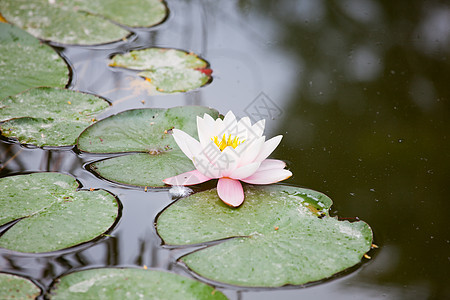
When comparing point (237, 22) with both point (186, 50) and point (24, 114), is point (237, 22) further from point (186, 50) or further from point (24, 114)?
point (24, 114)

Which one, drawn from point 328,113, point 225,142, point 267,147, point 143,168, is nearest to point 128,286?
point 143,168

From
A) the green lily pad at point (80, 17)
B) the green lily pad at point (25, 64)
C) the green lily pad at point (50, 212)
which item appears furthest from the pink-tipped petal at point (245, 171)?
the green lily pad at point (80, 17)

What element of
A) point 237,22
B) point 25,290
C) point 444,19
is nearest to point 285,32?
point 237,22

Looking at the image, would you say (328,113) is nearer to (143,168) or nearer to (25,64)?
(143,168)

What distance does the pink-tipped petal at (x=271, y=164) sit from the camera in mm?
1938

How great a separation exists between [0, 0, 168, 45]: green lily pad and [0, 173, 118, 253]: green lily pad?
1.27m

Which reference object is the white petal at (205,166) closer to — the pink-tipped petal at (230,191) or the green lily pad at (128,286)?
the pink-tipped petal at (230,191)

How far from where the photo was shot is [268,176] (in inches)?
74.4

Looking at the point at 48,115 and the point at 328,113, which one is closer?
the point at 48,115

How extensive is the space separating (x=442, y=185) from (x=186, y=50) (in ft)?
5.52

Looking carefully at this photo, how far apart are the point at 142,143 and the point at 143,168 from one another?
0.54ft

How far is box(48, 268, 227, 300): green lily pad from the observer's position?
4.73ft

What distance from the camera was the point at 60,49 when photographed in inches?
109

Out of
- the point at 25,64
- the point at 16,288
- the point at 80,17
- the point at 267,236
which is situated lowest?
the point at 16,288
